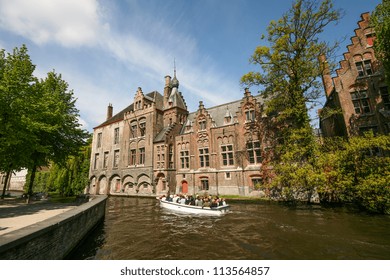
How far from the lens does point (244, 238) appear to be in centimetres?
961

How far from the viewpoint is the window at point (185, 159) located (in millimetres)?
29164

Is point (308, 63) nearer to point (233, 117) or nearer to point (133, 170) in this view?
point (233, 117)

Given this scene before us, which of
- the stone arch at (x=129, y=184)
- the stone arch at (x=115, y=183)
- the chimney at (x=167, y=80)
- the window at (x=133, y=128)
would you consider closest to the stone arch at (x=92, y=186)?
the stone arch at (x=115, y=183)

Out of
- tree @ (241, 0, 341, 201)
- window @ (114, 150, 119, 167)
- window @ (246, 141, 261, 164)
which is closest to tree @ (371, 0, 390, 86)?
tree @ (241, 0, 341, 201)

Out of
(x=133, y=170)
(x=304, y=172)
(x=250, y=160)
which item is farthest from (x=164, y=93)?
(x=304, y=172)

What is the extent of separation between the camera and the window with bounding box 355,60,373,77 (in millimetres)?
19031

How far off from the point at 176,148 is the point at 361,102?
23336mm

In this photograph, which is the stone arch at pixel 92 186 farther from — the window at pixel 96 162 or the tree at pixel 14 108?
the tree at pixel 14 108

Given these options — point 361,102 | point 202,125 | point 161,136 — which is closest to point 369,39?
point 361,102

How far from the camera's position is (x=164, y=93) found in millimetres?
36031

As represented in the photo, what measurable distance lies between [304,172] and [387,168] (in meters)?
4.84

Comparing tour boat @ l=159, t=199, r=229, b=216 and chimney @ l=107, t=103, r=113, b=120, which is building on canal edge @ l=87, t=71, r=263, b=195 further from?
tour boat @ l=159, t=199, r=229, b=216

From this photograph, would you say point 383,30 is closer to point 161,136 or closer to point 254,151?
point 254,151

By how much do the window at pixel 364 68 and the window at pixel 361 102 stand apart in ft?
6.39
